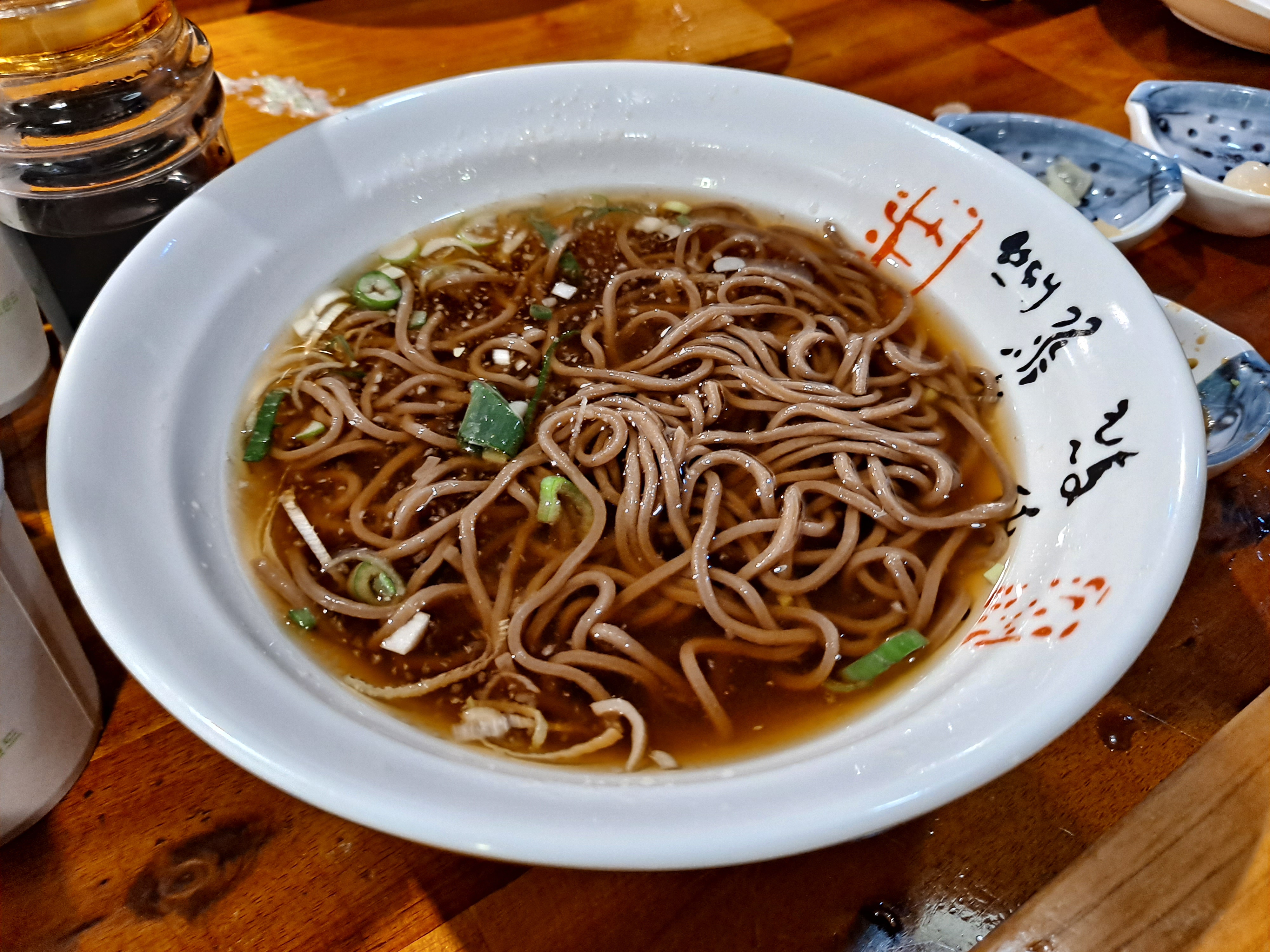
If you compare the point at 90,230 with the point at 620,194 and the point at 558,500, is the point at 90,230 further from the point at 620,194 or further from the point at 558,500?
the point at 620,194

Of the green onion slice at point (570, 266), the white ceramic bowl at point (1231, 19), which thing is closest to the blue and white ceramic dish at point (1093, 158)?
the white ceramic bowl at point (1231, 19)

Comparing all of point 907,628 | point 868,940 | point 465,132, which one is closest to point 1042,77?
point 465,132

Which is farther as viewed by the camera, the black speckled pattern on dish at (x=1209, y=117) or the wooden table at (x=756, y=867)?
the black speckled pattern on dish at (x=1209, y=117)

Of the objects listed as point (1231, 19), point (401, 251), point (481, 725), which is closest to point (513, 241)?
point (401, 251)

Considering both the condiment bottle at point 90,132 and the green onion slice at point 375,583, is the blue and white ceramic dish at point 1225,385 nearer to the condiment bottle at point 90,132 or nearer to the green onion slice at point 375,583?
the green onion slice at point 375,583

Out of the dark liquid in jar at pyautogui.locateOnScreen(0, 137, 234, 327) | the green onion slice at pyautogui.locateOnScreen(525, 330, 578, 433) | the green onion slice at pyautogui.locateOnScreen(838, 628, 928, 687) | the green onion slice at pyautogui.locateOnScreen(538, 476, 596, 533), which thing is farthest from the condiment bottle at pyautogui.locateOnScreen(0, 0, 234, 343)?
the green onion slice at pyautogui.locateOnScreen(838, 628, 928, 687)

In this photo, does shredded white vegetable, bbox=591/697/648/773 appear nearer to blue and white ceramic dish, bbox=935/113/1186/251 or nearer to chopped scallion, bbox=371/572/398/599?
chopped scallion, bbox=371/572/398/599
